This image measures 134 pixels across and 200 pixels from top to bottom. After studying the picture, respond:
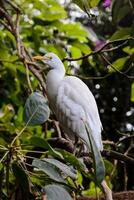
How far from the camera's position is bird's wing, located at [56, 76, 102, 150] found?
96cm

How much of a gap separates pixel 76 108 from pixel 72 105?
0.4 inches

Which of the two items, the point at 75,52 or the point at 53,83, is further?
the point at 75,52

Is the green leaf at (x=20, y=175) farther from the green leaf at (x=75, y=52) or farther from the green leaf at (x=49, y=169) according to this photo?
the green leaf at (x=75, y=52)

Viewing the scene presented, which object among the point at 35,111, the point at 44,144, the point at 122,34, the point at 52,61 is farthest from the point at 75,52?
the point at 44,144

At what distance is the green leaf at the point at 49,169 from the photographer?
695mm

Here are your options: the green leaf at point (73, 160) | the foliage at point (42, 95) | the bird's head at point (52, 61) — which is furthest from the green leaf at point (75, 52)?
the green leaf at point (73, 160)

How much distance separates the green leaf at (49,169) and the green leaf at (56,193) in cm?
1

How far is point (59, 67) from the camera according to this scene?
1038 mm

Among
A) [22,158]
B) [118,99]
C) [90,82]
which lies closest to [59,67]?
[22,158]

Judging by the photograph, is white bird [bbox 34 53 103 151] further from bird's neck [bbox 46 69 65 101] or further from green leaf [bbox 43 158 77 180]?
green leaf [bbox 43 158 77 180]

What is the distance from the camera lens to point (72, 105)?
38.5 inches

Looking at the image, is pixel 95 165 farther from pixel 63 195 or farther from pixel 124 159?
pixel 124 159

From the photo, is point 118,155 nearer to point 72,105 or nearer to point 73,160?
point 72,105

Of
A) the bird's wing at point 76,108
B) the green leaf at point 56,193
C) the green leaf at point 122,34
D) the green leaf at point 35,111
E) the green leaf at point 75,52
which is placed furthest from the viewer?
the green leaf at point 75,52
